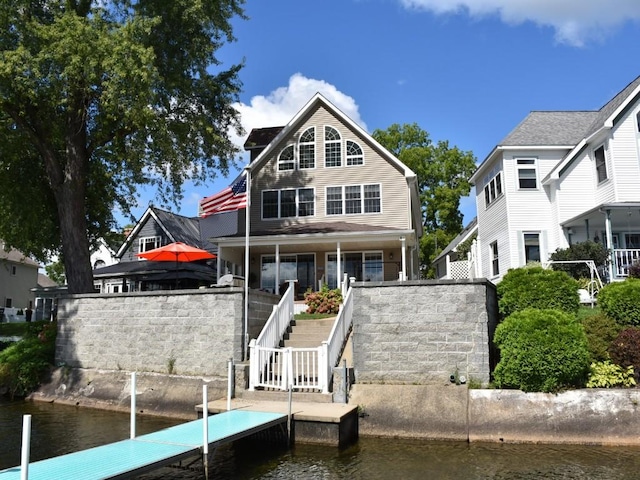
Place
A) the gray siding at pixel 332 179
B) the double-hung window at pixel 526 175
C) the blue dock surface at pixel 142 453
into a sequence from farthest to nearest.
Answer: the gray siding at pixel 332 179, the double-hung window at pixel 526 175, the blue dock surface at pixel 142 453

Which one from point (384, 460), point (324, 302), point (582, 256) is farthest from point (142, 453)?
point (582, 256)

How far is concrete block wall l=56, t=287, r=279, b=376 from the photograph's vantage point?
12.8 m

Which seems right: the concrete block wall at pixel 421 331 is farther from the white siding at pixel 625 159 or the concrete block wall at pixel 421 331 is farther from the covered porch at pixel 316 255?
the white siding at pixel 625 159

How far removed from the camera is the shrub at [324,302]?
17156 millimetres

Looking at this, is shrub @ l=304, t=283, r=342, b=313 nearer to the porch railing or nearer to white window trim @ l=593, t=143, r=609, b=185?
the porch railing

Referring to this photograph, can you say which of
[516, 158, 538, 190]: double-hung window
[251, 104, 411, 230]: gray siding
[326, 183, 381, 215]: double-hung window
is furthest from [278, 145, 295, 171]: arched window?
[516, 158, 538, 190]: double-hung window

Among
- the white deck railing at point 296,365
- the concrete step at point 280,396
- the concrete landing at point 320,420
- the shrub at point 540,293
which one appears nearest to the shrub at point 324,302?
the white deck railing at point 296,365

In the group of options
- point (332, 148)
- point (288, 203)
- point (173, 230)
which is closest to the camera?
point (332, 148)

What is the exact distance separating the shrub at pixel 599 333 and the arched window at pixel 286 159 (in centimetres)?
1493

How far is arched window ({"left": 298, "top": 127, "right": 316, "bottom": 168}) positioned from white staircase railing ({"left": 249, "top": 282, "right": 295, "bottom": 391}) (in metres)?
9.82

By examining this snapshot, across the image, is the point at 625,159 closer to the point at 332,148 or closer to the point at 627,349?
the point at 627,349

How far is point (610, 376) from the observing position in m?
9.98

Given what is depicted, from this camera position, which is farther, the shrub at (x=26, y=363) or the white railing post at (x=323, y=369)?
the shrub at (x=26, y=363)

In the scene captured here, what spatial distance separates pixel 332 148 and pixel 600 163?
10769 mm
